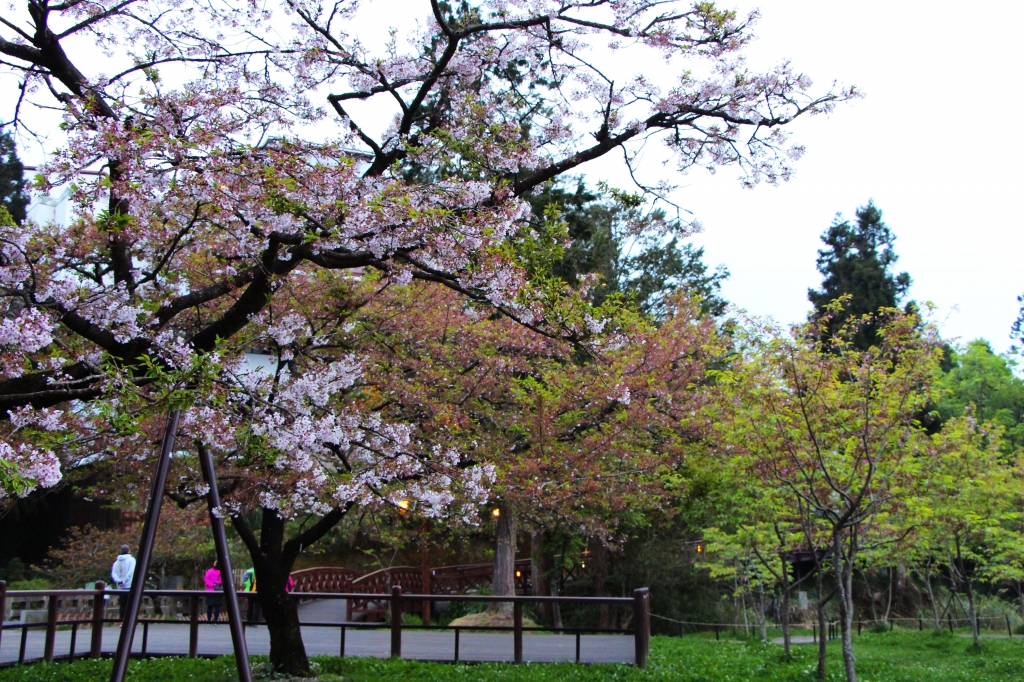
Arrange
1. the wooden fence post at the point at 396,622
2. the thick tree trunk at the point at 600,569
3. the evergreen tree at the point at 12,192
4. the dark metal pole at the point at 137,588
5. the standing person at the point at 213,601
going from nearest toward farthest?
1. the dark metal pole at the point at 137,588
2. the evergreen tree at the point at 12,192
3. the wooden fence post at the point at 396,622
4. the standing person at the point at 213,601
5. the thick tree trunk at the point at 600,569

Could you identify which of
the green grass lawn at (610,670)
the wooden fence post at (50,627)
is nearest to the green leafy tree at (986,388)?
the green grass lawn at (610,670)

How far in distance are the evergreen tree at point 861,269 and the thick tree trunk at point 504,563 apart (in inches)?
652

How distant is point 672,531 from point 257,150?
15.1 m

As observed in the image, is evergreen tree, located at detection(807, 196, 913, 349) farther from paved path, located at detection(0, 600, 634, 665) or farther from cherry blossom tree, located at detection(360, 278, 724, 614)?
paved path, located at detection(0, 600, 634, 665)

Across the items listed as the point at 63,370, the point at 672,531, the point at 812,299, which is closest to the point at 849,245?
the point at 812,299

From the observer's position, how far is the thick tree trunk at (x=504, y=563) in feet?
51.6

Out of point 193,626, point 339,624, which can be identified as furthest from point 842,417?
point 193,626

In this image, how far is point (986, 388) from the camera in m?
36.8

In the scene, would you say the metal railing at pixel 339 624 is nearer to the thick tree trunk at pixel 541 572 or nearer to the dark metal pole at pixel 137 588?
the dark metal pole at pixel 137 588

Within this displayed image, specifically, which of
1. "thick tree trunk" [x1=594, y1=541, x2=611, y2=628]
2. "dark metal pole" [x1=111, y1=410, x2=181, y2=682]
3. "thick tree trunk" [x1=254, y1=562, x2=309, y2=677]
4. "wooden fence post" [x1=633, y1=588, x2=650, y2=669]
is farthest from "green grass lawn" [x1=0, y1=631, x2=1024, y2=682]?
"thick tree trunk" [x1=594, y1=541, x2=611, y2=628]

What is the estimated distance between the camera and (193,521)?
11094mm

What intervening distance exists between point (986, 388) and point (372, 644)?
114ft

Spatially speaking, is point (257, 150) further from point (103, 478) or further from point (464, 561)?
point (464, 561)

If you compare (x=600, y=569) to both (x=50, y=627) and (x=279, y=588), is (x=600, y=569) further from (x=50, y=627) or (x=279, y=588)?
(x=50, y=627)
